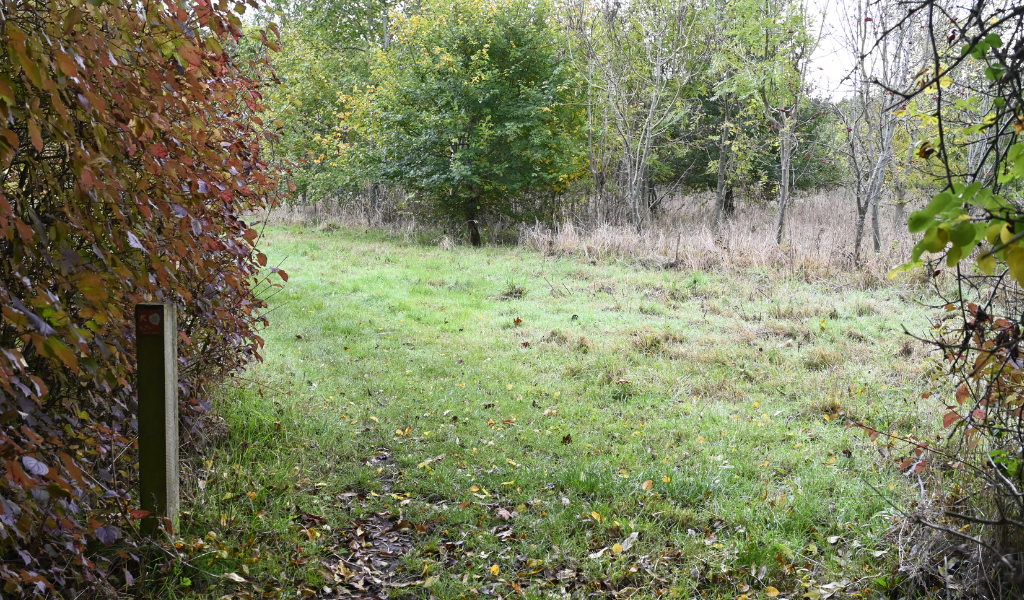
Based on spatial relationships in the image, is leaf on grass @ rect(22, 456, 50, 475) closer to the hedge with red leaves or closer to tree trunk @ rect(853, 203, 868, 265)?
the hedge with red leaves

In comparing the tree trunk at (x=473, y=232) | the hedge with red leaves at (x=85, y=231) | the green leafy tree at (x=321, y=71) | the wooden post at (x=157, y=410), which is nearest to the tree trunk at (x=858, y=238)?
the tree trunk at (x=473, y=232)

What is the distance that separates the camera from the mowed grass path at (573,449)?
138 inches

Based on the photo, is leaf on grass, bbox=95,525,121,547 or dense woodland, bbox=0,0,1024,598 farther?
leaf on grass, bbox=95,525,121,547

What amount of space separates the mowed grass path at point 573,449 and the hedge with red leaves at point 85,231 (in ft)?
2.53

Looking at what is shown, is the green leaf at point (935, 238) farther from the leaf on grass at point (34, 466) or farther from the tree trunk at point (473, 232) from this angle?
the tree trunk at point (473, 232)

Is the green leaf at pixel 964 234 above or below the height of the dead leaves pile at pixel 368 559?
above

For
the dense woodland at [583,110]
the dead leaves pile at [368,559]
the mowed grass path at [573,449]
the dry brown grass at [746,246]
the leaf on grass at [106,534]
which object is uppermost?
the dense woodland at [583,110]

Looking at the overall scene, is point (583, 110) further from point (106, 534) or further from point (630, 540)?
point (106, 534)

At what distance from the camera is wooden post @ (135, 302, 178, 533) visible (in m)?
2.96

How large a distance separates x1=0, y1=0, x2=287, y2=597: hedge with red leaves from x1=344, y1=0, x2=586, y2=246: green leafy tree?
1351cm

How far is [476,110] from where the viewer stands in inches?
680

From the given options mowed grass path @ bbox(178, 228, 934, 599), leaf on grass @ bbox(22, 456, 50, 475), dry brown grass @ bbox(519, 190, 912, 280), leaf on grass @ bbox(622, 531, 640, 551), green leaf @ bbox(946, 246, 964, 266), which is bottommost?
leaf on grass @ bbox(622, 531, 640, 551)

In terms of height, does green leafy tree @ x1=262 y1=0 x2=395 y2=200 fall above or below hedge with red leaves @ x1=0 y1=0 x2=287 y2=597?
above

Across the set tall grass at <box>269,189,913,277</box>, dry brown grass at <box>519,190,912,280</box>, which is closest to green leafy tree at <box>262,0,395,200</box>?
tall grass at <box>269,189,913,277</box>
